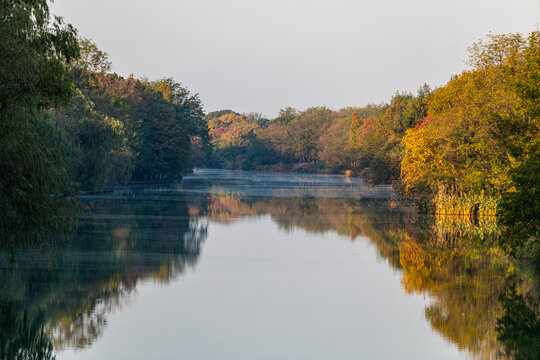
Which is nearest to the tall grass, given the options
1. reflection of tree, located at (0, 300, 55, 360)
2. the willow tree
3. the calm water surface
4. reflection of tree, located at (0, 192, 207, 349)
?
the calm water surface

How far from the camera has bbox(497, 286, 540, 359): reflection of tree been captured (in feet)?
42.6

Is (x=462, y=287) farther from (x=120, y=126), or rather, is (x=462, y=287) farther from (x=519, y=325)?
(x=120, y=126)

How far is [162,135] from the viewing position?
280ft

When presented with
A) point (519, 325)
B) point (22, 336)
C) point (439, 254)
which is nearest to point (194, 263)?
point (439, 254)

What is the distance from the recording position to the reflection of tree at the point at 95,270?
577 inches

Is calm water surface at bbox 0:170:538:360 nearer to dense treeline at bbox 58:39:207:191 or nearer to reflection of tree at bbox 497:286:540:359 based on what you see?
reflection of tree at bbox 497:286:540:359

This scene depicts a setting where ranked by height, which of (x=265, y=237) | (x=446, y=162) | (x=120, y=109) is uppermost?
(x=120, y=109)

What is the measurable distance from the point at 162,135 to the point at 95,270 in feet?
215

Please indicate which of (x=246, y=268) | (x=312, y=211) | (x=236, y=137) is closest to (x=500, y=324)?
(x=246, y=268)

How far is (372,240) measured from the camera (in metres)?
30.6

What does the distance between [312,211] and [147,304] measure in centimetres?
2952

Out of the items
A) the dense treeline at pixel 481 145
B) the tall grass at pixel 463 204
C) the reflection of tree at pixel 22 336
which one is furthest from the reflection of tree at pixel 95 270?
the tall grass at pixel 463 204

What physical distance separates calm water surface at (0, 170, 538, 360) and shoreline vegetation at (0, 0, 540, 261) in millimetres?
1900

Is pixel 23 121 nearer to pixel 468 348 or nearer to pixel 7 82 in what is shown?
pixel 7 82
